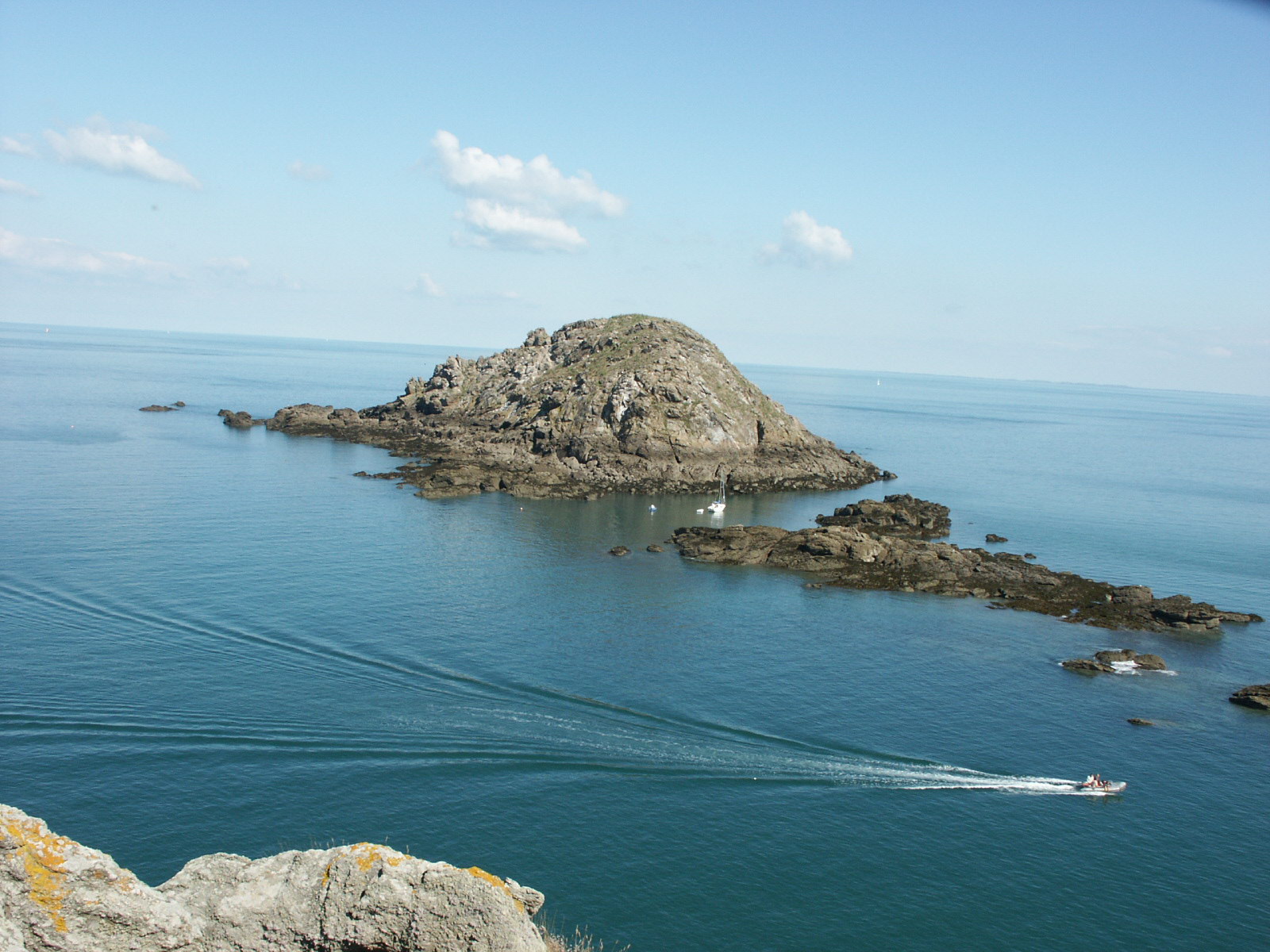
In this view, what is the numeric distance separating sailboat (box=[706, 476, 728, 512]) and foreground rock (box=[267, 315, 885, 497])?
162 cm

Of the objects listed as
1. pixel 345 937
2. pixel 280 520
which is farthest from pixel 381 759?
pixel 280 520

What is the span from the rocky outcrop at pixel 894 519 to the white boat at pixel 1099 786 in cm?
5275

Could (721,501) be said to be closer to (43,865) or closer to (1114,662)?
(1114,662)

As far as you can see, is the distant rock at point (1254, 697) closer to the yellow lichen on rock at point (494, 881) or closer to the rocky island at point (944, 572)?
the rocky island at point (944, 572)

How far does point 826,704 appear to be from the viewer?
5103 centimetres

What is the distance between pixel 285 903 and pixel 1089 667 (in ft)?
186

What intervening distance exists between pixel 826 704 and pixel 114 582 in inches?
2068

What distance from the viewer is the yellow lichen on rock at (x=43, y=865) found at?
1633 cm

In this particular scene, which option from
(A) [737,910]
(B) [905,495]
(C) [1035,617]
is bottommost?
(A) [737,910]

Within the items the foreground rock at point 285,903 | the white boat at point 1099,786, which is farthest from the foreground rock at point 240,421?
the foreground rock at point 285,903

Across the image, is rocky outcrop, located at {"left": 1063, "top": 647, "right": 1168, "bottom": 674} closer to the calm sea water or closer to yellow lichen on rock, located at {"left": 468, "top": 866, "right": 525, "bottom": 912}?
the calm sea water

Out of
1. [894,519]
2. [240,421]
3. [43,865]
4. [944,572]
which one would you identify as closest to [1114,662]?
[944,572]

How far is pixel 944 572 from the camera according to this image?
264 ft

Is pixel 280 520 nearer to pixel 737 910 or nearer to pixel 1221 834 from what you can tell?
pixel 737 910
